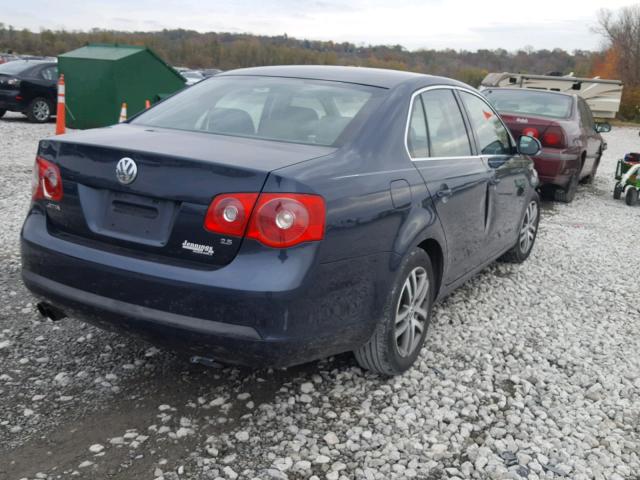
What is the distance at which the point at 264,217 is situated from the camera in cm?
257

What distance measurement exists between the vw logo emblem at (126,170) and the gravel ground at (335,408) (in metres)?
1.09

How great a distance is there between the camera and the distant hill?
74.4 metres

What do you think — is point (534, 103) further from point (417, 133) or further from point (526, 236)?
point (417, 133)

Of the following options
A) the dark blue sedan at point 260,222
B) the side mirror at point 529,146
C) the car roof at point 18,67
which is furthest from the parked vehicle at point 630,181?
the car roof at point 18,67

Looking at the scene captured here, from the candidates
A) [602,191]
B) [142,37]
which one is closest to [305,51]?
[142,37]

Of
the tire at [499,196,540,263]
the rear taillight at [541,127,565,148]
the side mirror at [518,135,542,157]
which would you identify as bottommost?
the tire at [499,196,540,263]

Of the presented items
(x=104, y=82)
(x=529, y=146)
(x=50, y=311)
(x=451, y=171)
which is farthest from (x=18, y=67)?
(x=451, y=171)

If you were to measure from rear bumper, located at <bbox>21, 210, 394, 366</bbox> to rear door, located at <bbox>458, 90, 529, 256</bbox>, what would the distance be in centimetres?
192

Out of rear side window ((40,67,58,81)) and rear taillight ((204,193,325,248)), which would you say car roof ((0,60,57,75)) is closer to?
rear side window ((40,67,58,81))

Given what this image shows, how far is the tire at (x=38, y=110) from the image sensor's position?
1531cm

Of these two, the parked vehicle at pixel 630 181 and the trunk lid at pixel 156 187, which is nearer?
the trunk lid at pixel 156 187

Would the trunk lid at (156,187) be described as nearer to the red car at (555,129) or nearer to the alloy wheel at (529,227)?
the alloy wheel at (529,227)

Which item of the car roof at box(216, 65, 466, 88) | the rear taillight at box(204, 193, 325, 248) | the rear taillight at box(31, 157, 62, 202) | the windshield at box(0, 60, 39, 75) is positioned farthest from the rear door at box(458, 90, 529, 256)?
the windshield at box(0, 60, 39, 75)

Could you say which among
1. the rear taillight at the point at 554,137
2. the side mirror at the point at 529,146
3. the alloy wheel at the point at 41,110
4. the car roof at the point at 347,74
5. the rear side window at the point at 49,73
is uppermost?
the car roof at the point at 347,74
